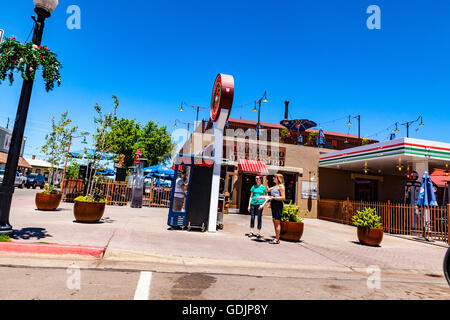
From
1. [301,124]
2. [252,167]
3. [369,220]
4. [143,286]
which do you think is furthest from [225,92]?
[301,124]

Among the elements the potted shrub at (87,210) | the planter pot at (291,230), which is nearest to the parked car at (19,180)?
the potted shrub at (87,210)

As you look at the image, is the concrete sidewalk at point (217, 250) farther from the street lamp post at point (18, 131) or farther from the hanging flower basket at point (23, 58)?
the hanging flower basket at point (23, 58)

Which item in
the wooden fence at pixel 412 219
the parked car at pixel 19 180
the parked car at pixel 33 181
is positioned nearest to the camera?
the wooden fence at pixel 412 219

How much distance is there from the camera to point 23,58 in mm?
5227

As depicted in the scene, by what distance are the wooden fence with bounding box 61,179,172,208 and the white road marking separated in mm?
10190

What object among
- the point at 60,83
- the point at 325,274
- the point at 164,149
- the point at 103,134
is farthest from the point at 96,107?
the point at 164,149

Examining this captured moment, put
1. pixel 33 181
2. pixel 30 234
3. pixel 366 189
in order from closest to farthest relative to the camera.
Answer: pixel 30 234
pixel 366 189
pixel 33 181

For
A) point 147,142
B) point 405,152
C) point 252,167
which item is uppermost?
point 147,142

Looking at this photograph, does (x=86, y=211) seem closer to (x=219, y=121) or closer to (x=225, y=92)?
(x=219, y=121)

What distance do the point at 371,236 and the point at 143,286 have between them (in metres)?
7.27

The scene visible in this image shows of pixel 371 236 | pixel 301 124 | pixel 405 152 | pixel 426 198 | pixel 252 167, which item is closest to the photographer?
pixel 371 236

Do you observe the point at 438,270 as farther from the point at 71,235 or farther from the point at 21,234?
the point at 21,234

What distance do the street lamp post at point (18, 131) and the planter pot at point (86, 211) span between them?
2504 millimetres

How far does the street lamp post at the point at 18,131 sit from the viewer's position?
17.1 feet
